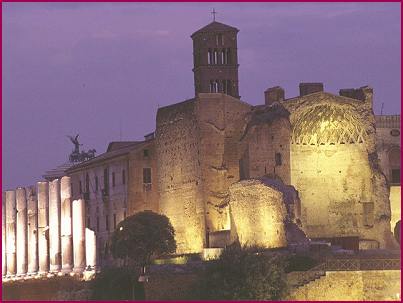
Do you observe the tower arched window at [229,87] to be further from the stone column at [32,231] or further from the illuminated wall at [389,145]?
the stone column at [32,231]

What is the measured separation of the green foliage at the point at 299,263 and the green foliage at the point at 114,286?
7.82m

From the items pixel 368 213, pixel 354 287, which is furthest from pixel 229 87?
pixel 354 287

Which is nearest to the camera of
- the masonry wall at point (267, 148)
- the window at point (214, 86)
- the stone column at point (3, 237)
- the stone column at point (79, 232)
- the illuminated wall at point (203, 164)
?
the masonry wall at point (267, 148)

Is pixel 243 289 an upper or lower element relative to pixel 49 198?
lower

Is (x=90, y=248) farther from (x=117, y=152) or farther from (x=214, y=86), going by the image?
(x=214, y=86)

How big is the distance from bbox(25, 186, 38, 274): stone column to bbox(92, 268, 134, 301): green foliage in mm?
22675

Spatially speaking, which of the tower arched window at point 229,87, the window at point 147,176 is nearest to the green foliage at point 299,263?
the window at point 147,176

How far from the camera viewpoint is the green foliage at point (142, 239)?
3145 inches

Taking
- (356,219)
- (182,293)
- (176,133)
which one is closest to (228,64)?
(176,133)

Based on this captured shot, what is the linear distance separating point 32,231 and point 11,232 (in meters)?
3.54

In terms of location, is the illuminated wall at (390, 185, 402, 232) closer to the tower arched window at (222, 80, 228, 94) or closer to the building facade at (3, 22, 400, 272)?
the building facade at (3, 22, 400, 272)

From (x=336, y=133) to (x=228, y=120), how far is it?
583 cm

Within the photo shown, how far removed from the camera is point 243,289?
65.7 meters

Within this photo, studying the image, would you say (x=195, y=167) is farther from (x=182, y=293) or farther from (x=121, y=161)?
(x=182, y=293)
